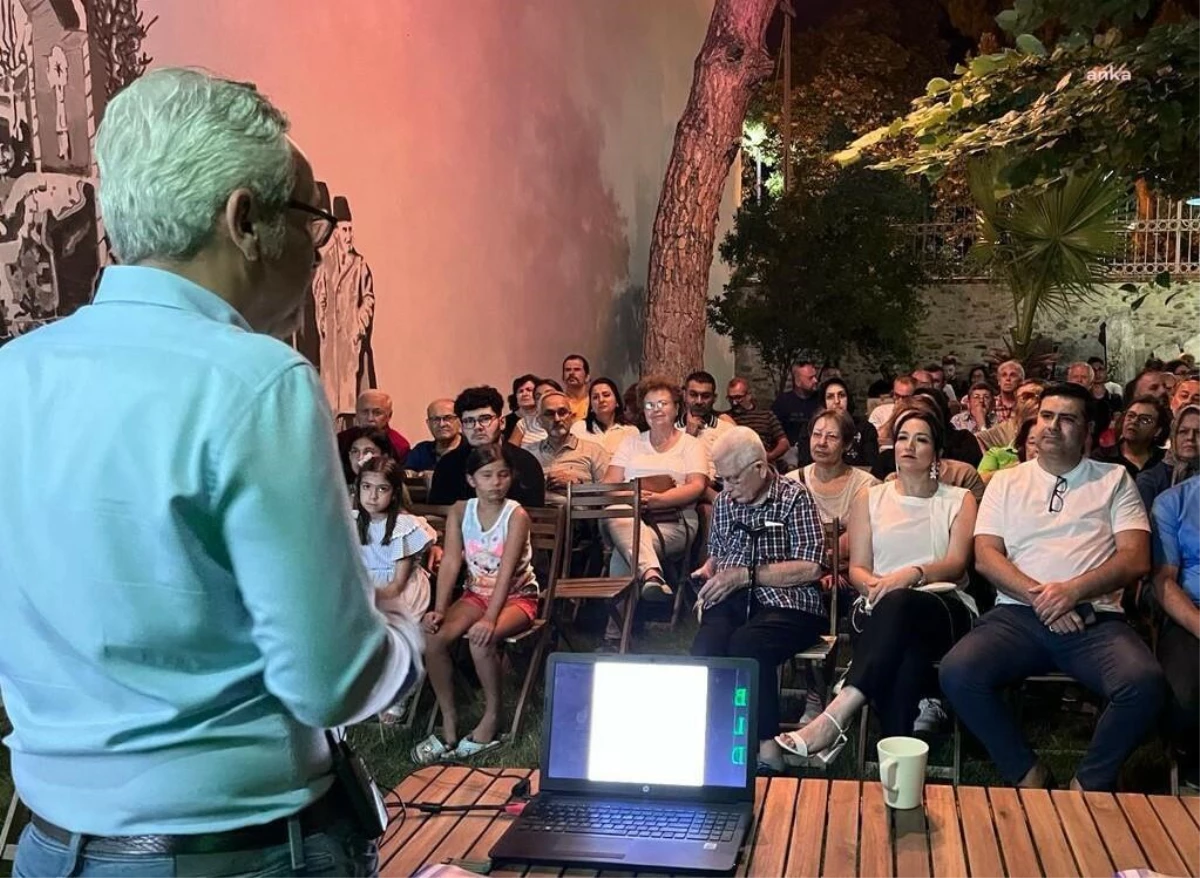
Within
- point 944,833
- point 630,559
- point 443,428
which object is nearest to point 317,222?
point 944,833

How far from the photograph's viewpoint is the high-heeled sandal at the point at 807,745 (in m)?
4.01

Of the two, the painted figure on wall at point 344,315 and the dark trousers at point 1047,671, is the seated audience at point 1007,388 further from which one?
the painted figure on wall at point 344,315

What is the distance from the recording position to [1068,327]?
16.8 meters

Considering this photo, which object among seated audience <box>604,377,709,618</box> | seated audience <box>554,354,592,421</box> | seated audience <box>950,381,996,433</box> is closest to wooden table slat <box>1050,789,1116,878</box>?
seated audience <box>604,377,709,618</box>

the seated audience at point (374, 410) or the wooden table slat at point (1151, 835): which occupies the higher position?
the seated audience at point (374, 410)

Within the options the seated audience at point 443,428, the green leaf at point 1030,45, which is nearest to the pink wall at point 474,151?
the seated audience at point 443,428

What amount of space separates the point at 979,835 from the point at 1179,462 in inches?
126

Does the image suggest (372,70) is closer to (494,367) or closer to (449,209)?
(449,209)

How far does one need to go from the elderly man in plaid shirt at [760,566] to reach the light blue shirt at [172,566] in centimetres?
346

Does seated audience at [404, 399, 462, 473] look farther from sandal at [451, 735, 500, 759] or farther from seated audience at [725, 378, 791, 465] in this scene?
seated audience at [725, 378, 791, 465]

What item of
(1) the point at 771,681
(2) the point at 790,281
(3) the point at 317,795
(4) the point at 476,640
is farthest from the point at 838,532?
(2) the point at 790,281

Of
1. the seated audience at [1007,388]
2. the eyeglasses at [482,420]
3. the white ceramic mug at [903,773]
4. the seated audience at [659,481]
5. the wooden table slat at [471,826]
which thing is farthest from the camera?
the seated audience at [1007,388]

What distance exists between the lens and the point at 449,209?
895cm

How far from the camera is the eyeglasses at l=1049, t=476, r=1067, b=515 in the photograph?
4.23 m
